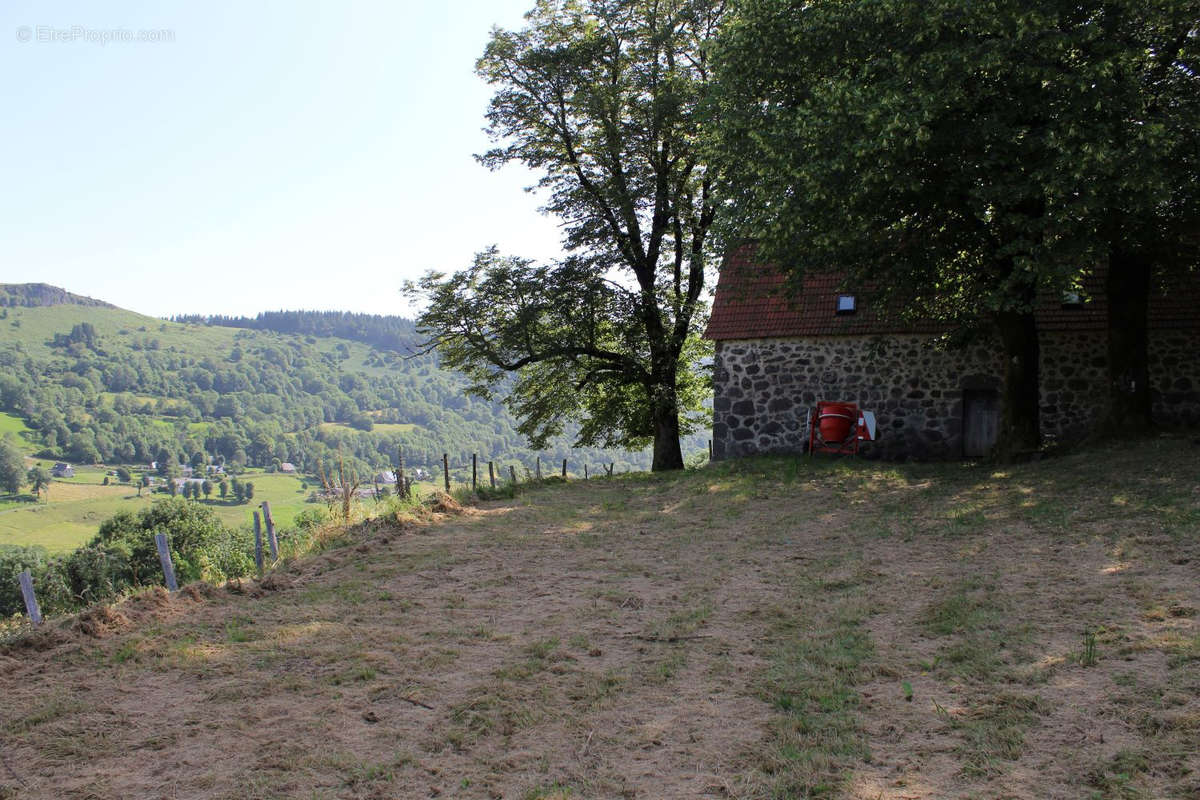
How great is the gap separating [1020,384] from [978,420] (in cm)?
315

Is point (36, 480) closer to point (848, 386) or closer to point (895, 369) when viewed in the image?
point (848, 386)

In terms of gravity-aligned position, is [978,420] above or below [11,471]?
above

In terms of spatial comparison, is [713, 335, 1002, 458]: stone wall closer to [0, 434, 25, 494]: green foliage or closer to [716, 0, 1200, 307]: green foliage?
[716, 0, 1200, 307]: green foliage

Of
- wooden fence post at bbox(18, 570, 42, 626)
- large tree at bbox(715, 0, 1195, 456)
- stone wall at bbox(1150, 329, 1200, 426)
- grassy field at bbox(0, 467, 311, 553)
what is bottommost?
grassy field at bbox(0, 467, 311, 553)

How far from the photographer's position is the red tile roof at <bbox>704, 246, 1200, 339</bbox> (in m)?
15.8

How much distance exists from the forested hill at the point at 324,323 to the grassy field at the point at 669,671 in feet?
558

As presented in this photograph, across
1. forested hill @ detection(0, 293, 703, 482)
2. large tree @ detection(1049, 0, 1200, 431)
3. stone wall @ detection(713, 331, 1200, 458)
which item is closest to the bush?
stone wall @ detection(713, 331, 1200, 458)

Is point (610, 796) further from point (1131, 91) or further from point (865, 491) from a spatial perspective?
point (1131, 91)

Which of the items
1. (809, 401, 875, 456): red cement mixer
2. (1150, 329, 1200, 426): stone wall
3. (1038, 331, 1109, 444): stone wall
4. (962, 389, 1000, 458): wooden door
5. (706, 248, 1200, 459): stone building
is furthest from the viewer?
(962, 389, 1000, 458): wooden door

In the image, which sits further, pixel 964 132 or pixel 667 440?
pixel 667 440

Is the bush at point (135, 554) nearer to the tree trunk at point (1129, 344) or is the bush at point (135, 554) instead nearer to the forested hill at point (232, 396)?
the tree trunk at point (1129, 344)

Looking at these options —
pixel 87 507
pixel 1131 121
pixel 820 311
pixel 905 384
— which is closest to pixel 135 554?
pixel 820 311

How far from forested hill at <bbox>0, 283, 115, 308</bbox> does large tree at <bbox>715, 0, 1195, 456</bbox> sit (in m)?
199

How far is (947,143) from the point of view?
1211 centimetres
